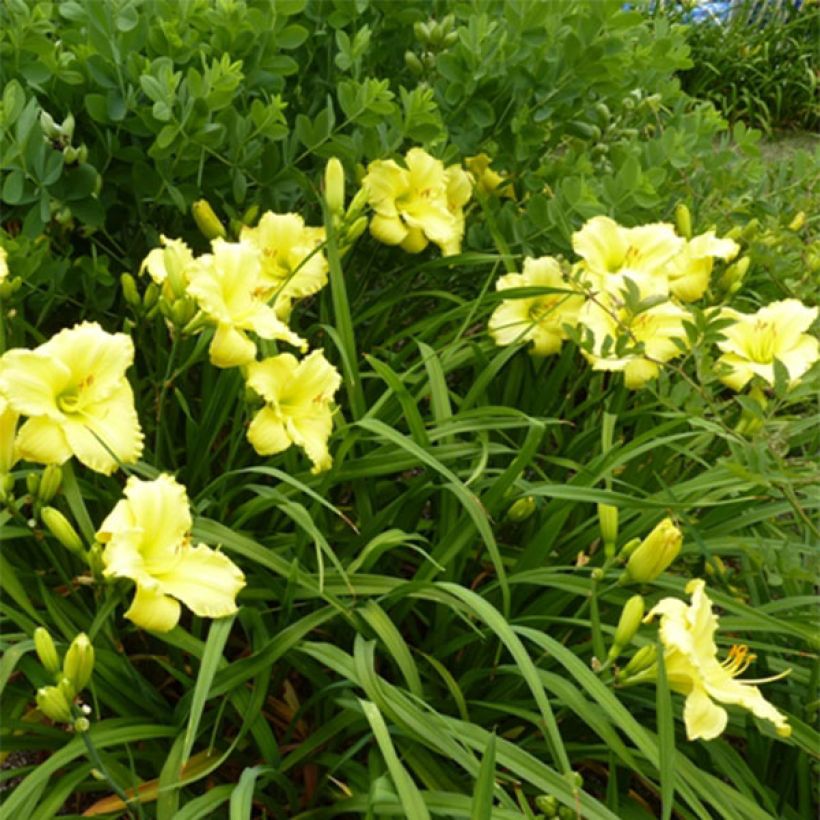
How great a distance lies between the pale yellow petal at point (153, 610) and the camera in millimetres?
1115

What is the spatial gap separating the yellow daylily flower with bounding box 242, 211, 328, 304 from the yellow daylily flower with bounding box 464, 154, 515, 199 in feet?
1.88

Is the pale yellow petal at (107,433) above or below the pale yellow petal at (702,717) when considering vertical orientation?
above

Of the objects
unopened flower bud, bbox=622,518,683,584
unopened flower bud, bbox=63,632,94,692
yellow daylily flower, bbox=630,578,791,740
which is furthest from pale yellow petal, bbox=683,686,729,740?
unopened flower bud, bbox=63,632,94,692

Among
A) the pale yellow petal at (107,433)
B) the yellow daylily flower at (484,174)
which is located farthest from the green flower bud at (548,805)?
the yellow daylily flower at (484,174)

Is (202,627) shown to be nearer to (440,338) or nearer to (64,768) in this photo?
(64,768)

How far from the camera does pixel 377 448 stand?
62.8 inches

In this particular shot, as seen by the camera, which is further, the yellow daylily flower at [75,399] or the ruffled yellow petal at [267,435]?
the ruffled yellow petal at [267,435]

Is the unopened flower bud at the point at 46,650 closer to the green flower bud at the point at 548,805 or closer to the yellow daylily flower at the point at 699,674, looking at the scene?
the green flower bud at the point at 548,805

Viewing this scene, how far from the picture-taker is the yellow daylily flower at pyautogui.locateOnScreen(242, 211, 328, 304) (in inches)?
64.7

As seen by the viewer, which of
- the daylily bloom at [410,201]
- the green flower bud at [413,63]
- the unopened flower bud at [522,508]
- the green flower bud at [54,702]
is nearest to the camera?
the green flower bud at [54,702]

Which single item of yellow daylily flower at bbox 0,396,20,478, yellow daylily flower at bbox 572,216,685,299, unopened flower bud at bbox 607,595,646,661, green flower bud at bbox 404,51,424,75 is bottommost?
unopened flower bud at bbox 607,595,646,661

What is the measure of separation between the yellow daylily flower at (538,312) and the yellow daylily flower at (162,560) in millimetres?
712

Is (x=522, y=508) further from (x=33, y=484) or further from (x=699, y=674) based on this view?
(x=33, y=484)

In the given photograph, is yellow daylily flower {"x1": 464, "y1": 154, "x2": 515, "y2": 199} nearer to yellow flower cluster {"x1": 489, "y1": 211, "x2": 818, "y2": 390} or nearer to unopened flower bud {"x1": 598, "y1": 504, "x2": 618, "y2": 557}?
yellow flower cluster {"x1": 489, "y1": 211, "x2": 818, "y2": 390}
